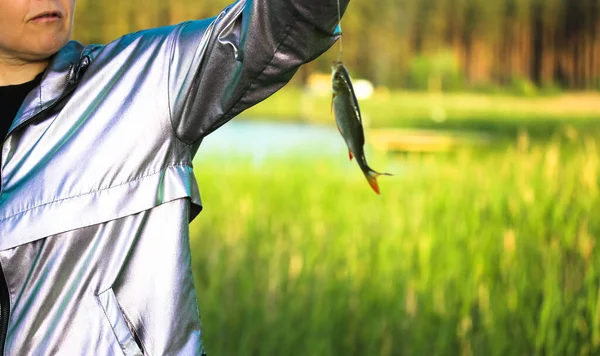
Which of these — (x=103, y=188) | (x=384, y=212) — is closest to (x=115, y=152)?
(x=103, y=188)

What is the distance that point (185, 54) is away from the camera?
2.81 ft

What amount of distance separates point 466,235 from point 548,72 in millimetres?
2066

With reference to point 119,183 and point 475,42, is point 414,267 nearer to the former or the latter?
point 119,183

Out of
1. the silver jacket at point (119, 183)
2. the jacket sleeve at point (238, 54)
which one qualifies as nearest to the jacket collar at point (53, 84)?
the silver jacket at point (119, 183)

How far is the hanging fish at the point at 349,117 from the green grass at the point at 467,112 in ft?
10.00

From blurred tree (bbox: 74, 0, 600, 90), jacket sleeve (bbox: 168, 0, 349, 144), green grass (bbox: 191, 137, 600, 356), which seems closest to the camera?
jacket sleeve (bbox: 168, 0, 349, 144)

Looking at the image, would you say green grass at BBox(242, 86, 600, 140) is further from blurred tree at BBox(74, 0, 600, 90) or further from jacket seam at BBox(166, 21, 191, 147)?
jacket seam at BBox(166, 21, 191, 147)

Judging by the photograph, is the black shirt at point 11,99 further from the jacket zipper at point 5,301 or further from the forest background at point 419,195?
the forest background at point 419,195

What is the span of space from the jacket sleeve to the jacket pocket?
0.18m

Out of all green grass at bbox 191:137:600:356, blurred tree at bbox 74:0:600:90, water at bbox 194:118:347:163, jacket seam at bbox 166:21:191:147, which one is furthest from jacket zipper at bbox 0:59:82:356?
blurred tree at bbox 74:0:600:90

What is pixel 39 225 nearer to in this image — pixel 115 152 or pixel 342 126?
pixel 115 152

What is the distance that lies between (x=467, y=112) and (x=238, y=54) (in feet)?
11.6

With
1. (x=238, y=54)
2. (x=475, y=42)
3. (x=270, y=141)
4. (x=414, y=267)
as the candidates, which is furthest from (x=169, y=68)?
(x=475, y=42)

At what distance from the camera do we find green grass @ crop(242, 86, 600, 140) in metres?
4.02
